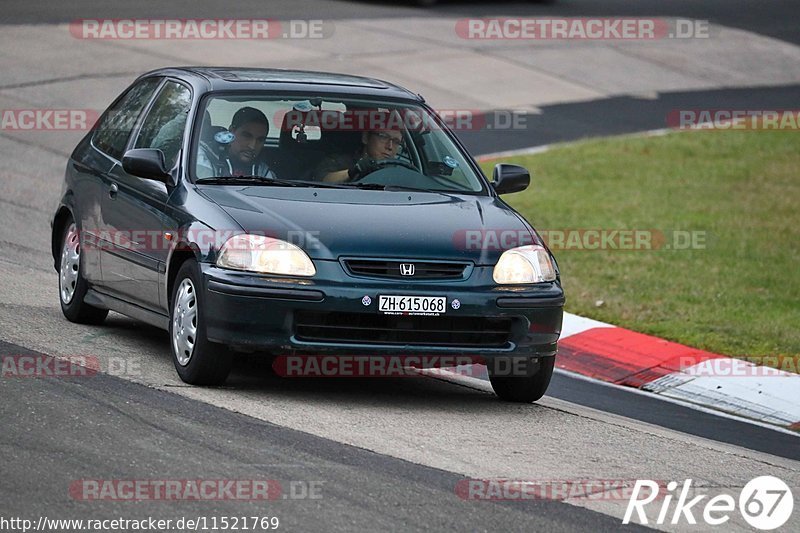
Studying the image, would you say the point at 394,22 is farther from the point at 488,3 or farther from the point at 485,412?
the point at 485,412

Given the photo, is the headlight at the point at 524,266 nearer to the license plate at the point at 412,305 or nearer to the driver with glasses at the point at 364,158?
the license plate at the point at 412,305

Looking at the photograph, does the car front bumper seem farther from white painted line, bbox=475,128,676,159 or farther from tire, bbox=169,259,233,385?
white painted line, bbox=475,128,676,159

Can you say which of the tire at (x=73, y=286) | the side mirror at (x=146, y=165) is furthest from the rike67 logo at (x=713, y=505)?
the tire at (x=73, y=286)

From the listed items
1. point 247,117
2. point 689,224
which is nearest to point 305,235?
point 247,117

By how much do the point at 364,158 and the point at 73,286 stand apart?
7.05ft

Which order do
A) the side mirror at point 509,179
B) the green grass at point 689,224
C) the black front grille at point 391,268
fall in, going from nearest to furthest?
the black front grille at point 391,268, the side mirror at point 509,179, the green grass at point 689,224

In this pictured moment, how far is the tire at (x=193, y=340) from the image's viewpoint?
770cm

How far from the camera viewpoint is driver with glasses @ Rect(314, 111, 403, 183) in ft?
28.1

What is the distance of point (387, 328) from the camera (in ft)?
25.2

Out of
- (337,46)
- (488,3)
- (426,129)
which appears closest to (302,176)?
(426,129)

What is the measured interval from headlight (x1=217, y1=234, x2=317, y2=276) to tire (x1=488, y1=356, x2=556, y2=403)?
3.91 ft

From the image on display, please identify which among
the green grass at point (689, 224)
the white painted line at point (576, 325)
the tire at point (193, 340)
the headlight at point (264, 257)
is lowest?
the white painted line at point (576, 325)

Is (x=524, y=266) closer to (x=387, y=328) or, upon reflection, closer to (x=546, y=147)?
(x=387, y=328)

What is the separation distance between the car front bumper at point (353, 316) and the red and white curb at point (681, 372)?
2197mm
